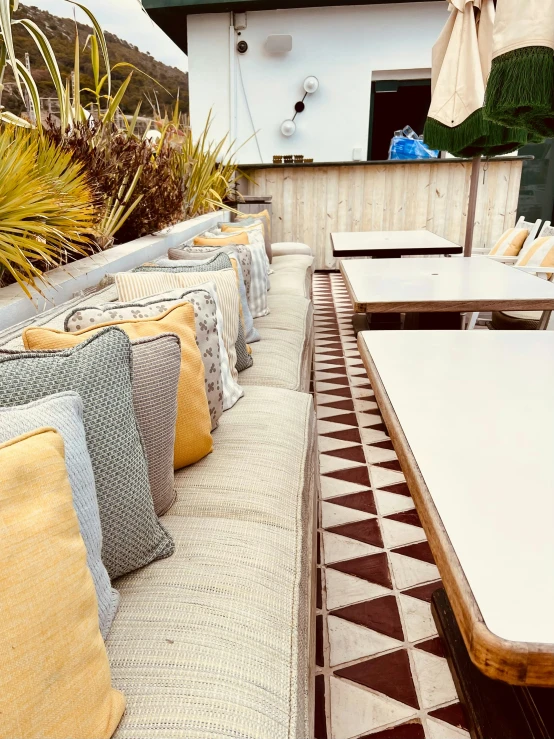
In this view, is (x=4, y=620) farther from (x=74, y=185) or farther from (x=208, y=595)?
(x=74, y=185)

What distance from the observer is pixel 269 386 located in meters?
2.04

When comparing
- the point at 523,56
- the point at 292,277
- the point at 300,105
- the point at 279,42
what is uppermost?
the point at 279,42

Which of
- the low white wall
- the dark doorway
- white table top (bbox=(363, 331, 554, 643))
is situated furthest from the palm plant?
the dark doorway

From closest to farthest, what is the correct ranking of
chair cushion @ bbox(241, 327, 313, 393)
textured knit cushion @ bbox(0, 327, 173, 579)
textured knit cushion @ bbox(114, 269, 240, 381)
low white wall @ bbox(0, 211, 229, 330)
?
textured knit cushion @ bbox(0, 327, 173, 579)
low white wall @ bbox(0, 211, 229, 330)
textured knit cushion @ bbox(114, 269, 240, 381)
chair cushion @ bbox(241, 327, 313, 393)

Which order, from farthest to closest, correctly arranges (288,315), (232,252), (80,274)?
(288,315)
(232,252)
(80,274)

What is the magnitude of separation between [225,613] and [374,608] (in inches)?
33.4

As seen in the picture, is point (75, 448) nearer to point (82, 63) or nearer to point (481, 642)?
point (481, 642)

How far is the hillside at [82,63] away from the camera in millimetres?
2803

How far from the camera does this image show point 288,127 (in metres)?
8.21

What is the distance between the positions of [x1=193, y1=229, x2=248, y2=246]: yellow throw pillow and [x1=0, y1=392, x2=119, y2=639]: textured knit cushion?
2.41 meters

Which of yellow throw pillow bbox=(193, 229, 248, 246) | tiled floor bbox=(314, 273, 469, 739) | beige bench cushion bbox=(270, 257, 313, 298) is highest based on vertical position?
yellow throw pillow bbox=(193, 229, 248, 246)

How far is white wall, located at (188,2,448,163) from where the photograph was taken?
7.80 metres

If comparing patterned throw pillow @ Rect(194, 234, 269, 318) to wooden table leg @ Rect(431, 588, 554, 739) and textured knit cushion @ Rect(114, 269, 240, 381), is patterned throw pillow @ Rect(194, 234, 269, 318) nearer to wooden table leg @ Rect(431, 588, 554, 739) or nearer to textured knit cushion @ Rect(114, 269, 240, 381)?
textured knit cushion @ Rect(114, 269, 240, 381)

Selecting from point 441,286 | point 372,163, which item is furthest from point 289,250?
point 441,286
